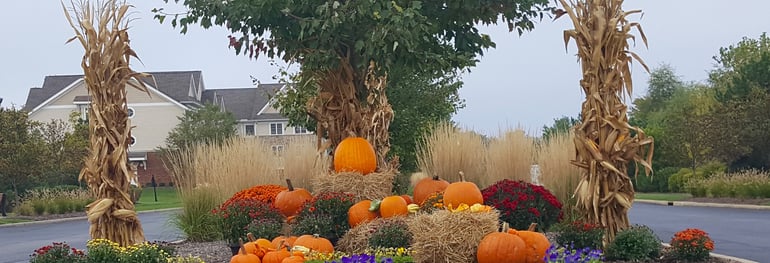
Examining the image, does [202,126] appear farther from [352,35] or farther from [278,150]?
[352,35]

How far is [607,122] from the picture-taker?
8500 millimetres

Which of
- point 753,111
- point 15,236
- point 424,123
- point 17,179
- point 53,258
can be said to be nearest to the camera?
point 53,258

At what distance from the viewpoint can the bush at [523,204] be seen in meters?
9.53

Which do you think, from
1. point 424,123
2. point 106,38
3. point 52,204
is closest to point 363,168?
point 106,38

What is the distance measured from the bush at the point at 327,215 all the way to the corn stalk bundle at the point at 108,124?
1.82 metres

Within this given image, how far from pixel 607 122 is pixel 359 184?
10.4ft

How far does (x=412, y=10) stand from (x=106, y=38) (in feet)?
11.0

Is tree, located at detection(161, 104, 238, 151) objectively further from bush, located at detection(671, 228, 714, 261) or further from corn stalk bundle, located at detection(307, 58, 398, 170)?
bush, located at detection(671, 228, 714, 261)

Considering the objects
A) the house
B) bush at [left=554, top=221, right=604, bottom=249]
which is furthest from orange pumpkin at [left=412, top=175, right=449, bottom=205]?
the house

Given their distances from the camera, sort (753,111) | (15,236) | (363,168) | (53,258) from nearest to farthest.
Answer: (53,258)
(363,168)
(15,236)
(753,111)

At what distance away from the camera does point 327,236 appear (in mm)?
9188

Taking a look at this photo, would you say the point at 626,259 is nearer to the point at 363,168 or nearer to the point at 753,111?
the point at 363,168

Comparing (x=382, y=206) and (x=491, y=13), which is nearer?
(x=382, y=206)

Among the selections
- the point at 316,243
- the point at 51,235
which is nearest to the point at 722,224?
the point at 316,243
